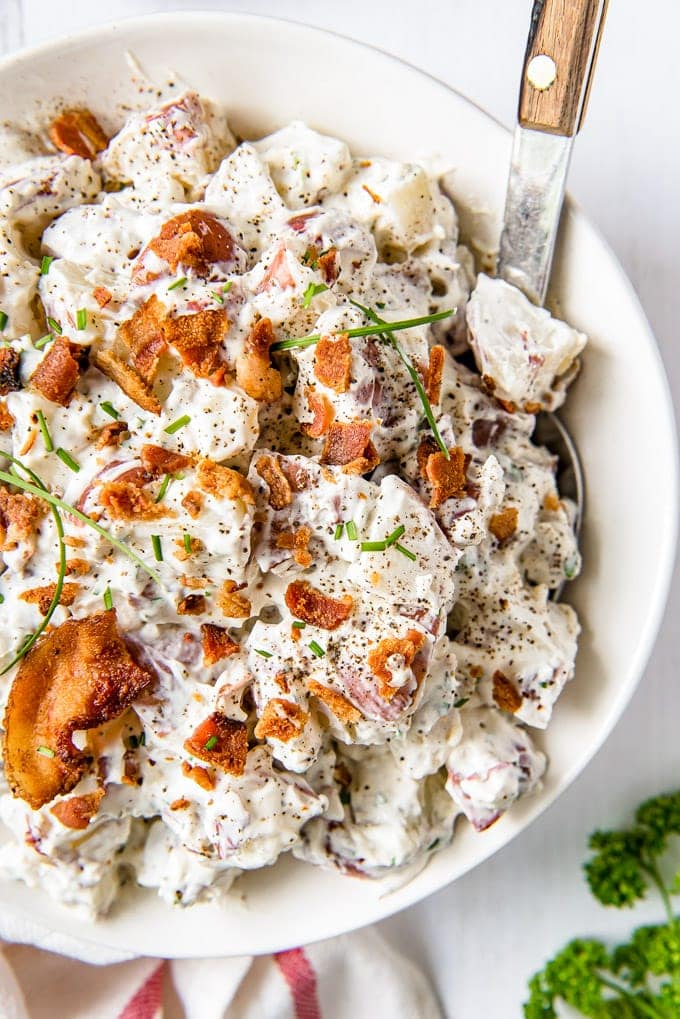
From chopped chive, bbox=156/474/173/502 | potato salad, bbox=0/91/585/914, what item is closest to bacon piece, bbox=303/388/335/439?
potato salad, bbox=0/91/585/914

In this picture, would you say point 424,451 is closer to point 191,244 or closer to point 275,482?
point 275,482

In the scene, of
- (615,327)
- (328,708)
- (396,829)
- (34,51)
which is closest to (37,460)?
(328,708)

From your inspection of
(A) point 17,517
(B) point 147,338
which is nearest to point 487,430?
(B) point 147,338

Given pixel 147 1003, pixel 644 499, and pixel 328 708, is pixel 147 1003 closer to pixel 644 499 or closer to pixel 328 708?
pixel 328 708

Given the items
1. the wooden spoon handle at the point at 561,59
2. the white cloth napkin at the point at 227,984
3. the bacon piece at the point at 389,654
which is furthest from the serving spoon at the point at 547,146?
the white cloth napkin at the point at 227,984

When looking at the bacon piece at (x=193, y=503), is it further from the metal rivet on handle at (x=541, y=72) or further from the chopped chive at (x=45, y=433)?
the metal rivet on handle at (x=541, y=72)

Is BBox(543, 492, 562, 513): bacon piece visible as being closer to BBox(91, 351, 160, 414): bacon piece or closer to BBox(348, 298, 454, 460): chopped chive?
BBox(348, 298, 454, 460): chopped chive
